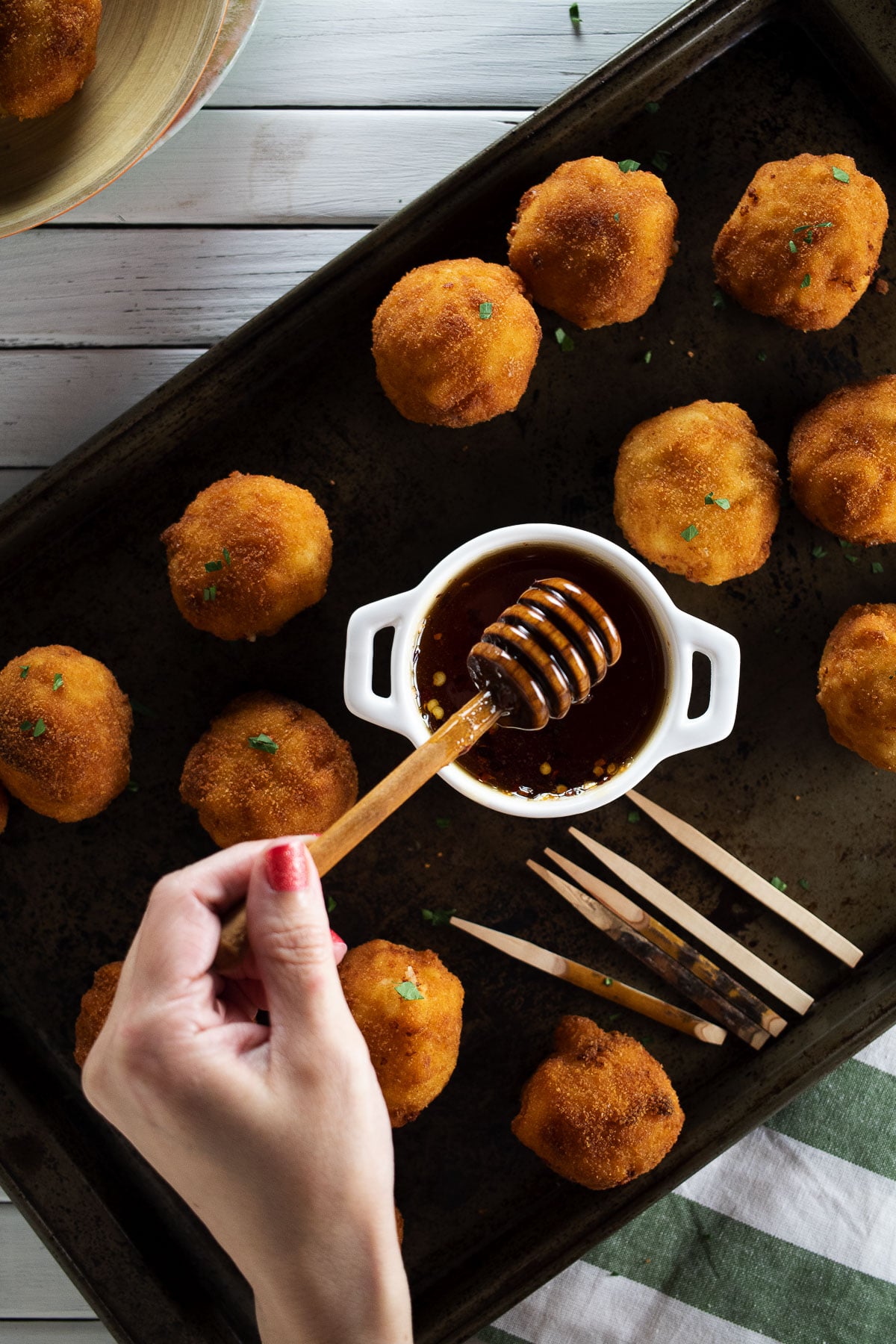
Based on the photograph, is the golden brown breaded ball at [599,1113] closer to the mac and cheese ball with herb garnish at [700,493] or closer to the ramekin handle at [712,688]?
the ramekin handle at [712,688]

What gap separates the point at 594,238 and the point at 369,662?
3.22 feet

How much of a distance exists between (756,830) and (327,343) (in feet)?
4.67

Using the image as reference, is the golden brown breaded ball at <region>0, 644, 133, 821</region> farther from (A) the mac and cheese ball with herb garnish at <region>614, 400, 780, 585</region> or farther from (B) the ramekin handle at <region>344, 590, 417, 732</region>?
(A) the mac and cheese ball with herb garnish at <region>614, 400, 780, 585</region>

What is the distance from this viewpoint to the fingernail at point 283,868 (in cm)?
171

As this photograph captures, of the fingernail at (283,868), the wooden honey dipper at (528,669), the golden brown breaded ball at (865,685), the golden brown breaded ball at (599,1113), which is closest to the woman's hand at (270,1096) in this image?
the fingernail at (283,868)

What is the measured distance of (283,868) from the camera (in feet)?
5.62

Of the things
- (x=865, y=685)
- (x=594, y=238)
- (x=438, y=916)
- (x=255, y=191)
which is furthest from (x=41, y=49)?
(x=865, y=685)

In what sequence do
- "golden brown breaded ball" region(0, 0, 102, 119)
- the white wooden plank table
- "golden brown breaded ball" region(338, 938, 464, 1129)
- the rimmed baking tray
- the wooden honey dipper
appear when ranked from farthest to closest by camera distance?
the white wooden plank table < the rimmed baking tray < "golden brown breaded ball" region(338, 938, 464, 1129) < the wooden honey dipper < "golden brown breaded ball" region(0, 0, 102, 119)

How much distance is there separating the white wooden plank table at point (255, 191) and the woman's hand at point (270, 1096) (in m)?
1.33

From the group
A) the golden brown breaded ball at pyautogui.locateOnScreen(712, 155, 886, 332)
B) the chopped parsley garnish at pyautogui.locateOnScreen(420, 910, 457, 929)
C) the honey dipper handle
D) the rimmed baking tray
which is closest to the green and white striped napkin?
the rimmed baking tray

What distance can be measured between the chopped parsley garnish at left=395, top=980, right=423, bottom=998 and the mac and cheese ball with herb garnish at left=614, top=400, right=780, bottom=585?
3.35 feet

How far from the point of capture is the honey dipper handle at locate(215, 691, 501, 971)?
179cm

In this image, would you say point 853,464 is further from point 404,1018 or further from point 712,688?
point 404,1018

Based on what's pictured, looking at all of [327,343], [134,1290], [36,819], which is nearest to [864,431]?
[327,343]
